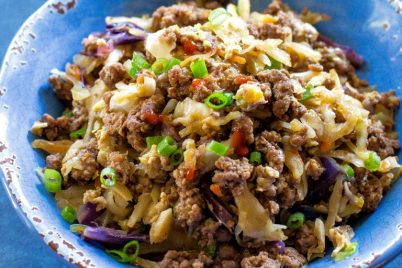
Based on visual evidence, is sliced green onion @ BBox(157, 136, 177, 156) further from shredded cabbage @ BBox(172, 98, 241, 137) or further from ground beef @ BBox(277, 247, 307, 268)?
ground beef @ BBox(277, 247, 307, 268)

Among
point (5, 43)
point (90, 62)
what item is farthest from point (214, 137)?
point (5, 43)

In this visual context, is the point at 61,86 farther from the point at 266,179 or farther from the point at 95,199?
the point at 266,179

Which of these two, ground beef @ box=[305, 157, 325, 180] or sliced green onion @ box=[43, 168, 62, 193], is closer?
ground beef @ box=[305, 157, 325, 180]

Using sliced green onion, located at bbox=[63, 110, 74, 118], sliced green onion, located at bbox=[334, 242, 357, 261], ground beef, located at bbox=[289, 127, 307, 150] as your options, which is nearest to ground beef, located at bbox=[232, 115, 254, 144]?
ground beef, located at bbox=[289, 127, 307, 150]

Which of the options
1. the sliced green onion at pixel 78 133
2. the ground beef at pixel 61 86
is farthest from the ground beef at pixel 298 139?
the ground beef at pixel 61 86

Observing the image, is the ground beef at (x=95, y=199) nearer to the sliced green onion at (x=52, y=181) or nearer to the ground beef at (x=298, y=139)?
the sliced green onion at (x=52, y=181)

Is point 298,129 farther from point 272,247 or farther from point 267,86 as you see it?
point 272,247
